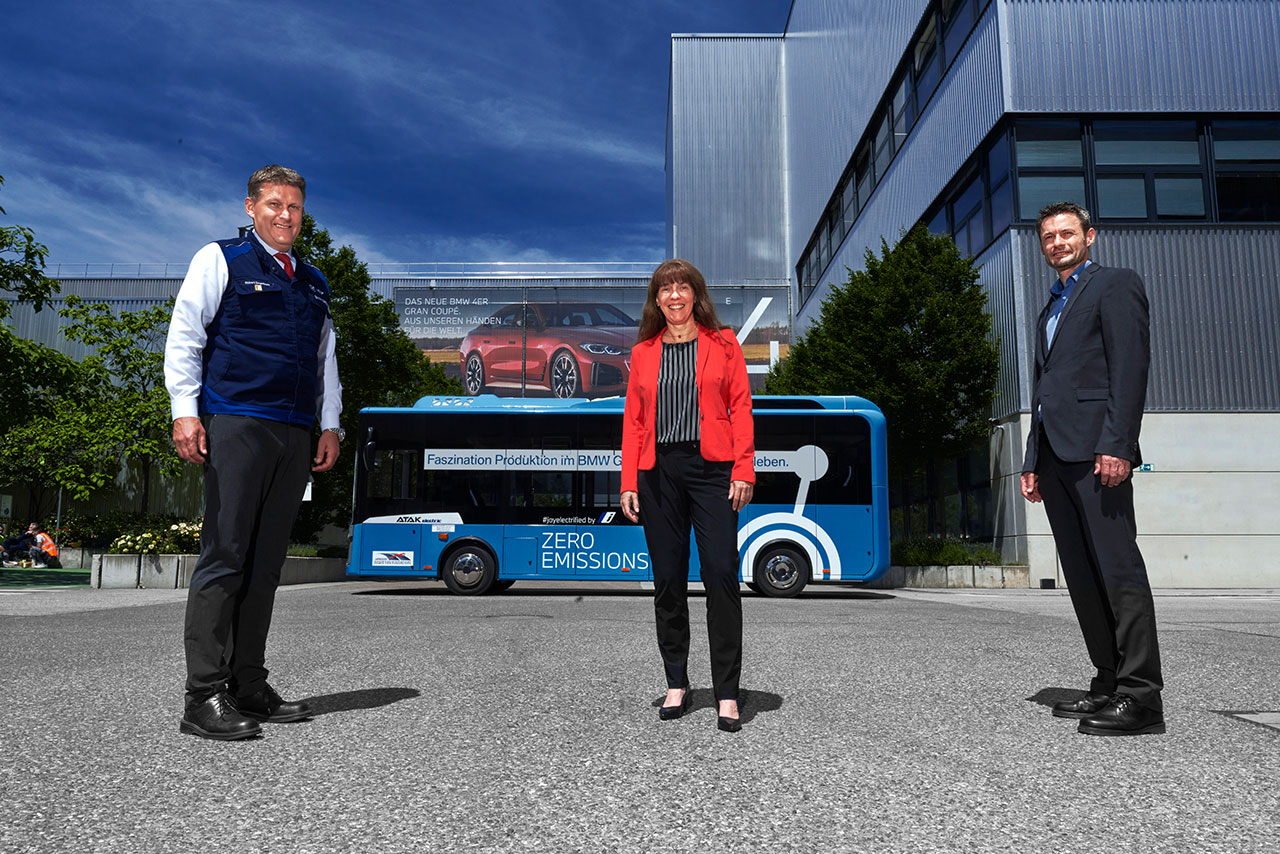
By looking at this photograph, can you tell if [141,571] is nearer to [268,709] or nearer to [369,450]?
[369,450]

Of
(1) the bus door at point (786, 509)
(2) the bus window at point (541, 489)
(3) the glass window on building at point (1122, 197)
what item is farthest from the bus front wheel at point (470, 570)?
(3) the glass window on building at point (1122, 197)

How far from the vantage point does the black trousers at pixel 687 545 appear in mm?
3660

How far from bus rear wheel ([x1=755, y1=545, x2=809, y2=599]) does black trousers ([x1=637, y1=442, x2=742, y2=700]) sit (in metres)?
10.9

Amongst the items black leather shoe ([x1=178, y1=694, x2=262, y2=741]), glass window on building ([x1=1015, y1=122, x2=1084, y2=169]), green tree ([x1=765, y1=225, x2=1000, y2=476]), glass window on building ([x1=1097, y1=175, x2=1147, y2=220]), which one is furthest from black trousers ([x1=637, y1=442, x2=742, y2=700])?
glass window on building ([x1=1097, y1=175, x2=1147, y2=220])

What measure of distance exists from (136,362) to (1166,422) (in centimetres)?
2735

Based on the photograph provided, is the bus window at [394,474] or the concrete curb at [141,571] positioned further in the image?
the concrete curb at [141,571]

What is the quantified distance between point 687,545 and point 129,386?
3002cm

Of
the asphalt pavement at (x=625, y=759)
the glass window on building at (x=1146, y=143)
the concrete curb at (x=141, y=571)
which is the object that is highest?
the glass window on building at (x=1146, y=143)

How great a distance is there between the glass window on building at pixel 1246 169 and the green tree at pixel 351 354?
65.2 feet

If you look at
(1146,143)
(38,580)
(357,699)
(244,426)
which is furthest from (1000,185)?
(38,580)

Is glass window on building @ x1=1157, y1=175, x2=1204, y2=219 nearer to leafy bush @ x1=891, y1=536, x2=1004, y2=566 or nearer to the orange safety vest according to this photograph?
leafy bush @ x1=891, y1=536, x2=1004, y2=566

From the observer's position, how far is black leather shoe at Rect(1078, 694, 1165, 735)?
131 inches

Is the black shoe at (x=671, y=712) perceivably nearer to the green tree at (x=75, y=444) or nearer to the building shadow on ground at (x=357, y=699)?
the building shadow on ground at (x=357, y=699)

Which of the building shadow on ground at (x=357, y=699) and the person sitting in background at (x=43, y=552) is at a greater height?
the person sitting in background at (x=43, y=552)
